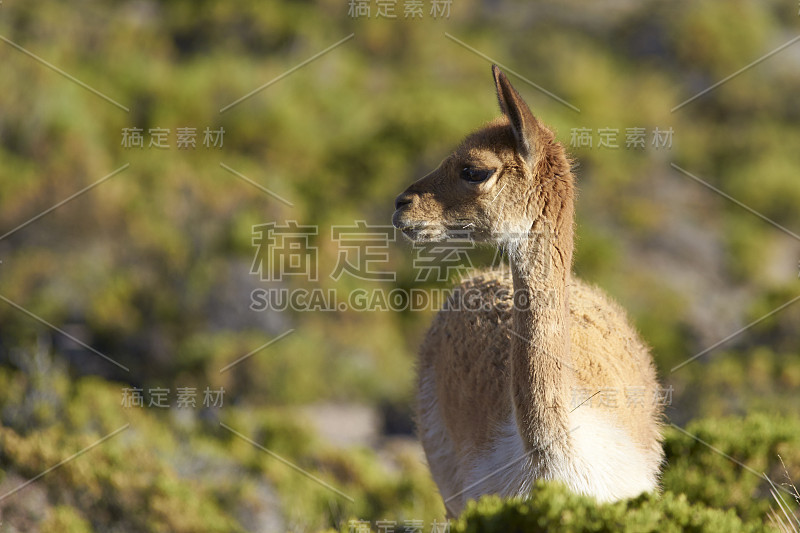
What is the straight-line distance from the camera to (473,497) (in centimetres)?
405

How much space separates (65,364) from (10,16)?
9.60 m

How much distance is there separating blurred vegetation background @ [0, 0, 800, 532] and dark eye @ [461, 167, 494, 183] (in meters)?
1.33

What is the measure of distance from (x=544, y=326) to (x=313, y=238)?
909 centimetres

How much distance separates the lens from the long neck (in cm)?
352

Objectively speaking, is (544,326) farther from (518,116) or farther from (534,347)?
(518,116)

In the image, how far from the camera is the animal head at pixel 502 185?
3631mm

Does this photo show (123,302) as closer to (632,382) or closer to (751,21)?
(632,382)

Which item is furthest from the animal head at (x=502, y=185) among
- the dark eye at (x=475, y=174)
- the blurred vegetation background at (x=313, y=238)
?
the blurred vegetation background at (x=313, y=238)

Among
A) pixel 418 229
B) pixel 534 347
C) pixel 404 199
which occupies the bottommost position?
pixel 534 347

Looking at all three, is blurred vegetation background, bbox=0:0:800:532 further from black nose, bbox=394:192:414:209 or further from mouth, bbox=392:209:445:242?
black nose, bbox=394:192:414:209

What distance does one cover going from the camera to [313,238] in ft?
40.9

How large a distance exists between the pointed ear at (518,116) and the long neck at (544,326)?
0.67 feet

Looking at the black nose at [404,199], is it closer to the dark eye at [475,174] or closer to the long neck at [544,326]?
the dark eye at [475,174]

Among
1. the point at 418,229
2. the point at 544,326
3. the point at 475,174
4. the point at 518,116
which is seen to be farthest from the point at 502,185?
the point at 544,326
